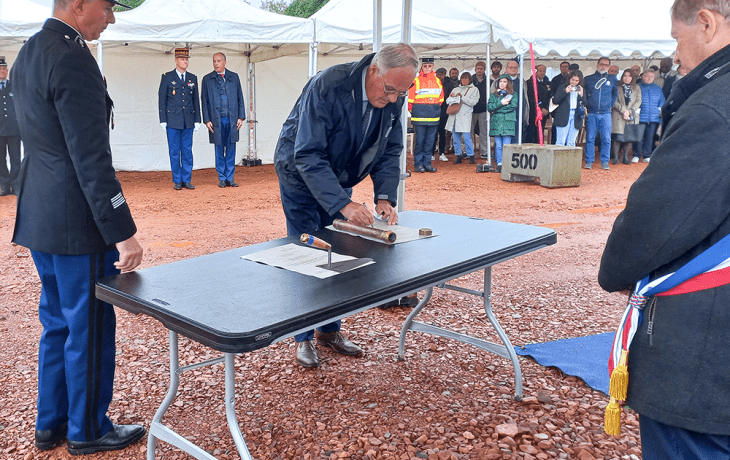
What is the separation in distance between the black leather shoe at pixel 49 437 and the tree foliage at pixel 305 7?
31.6 m

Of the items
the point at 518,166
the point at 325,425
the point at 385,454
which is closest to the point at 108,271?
the point at 325,425

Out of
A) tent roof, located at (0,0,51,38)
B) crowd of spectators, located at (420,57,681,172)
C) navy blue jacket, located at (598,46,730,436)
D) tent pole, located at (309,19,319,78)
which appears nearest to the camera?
navy blue jacket, located at (598,46,730,436)

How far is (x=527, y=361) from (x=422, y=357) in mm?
543

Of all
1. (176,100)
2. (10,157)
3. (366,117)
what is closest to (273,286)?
(366,117)

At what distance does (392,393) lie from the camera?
2949mm

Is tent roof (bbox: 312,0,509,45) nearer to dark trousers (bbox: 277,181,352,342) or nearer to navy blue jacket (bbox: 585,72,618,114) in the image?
navy blue jacket (bbox: 585,72,618,114)

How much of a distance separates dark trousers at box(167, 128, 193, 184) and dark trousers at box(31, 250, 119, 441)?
281 inches

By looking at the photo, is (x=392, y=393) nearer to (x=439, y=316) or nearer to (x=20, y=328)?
(x=439, y=316)

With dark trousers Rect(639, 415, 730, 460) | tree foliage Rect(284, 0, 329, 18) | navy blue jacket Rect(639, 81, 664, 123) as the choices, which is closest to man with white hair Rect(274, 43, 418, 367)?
dark trousers Rect(639, 415, 730, 460)

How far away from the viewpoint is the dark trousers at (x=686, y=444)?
1.34m

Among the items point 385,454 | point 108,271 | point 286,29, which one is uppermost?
point 286,29

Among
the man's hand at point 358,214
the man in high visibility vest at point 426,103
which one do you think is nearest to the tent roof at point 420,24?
the man in high visibility vest at point 426,103

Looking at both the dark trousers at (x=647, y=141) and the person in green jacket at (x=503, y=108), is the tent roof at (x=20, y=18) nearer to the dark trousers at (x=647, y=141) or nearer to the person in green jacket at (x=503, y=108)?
the person in green jacket at (x=503, y=108)

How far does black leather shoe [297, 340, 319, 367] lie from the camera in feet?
10.4
